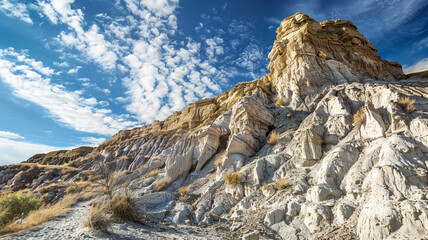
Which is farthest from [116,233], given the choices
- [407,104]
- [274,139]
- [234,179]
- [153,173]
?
[407,104]

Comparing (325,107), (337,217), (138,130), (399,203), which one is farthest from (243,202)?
(138,130)

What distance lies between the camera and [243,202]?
11367 mm

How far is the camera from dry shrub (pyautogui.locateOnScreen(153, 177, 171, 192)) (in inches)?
677

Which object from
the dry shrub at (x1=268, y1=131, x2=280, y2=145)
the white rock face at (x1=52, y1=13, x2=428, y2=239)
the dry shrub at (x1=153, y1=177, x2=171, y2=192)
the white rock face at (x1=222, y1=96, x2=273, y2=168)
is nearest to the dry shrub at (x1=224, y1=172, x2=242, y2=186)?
the white rock face at (x1=52, y1=13, x2=428, y2=239)

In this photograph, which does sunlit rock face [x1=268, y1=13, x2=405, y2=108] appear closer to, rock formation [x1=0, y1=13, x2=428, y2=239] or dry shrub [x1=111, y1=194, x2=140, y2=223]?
rock formation [x1=0, y1=13, x2=428, y2=239]

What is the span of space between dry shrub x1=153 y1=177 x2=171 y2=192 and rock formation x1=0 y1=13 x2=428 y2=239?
122 millimetres

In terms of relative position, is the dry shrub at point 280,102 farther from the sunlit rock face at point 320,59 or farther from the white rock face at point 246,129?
the white rock face at point 246,129

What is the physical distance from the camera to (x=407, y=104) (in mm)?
10367

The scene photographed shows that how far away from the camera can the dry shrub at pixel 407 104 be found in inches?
395

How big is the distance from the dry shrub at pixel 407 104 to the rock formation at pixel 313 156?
1.9 inches

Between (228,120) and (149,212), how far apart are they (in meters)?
11.7

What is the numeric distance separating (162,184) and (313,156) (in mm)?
11984

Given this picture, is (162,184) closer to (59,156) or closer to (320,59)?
(320,59)

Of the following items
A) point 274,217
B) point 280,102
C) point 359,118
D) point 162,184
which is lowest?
point 274,217
